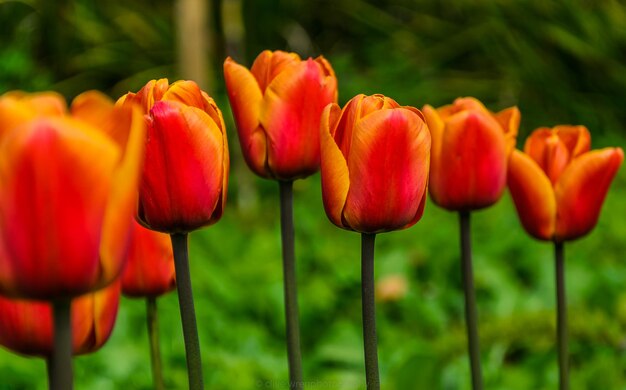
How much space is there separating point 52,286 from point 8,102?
122 mm

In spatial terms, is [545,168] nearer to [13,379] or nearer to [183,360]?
[183,360]

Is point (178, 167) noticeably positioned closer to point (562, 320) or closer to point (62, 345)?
point (62, 345)

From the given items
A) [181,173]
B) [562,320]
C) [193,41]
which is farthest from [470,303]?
[193,41]

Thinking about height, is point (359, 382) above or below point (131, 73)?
below

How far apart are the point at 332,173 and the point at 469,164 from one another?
0.26 m

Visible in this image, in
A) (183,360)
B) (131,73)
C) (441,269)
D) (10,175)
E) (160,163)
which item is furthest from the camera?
(131,73)

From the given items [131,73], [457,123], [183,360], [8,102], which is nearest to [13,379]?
[183,360]

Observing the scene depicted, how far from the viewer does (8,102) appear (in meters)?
0.56

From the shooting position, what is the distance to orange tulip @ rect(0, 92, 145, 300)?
0.50 metres

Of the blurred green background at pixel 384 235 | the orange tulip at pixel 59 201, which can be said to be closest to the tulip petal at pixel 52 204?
the orange tulip at pixel 59 201

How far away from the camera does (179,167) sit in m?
0.73

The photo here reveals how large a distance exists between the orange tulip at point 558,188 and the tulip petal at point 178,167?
1.32 feet

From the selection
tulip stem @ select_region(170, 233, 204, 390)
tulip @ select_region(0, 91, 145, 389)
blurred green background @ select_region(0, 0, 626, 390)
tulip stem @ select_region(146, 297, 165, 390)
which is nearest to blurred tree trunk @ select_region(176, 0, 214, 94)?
blurred green background @ select_region(0, 0, 626, 390)

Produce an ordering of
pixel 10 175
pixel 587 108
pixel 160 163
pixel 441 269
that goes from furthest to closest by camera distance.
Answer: pixel 587 108
pixel 441 269
pixel 160 163
pixel 10 175
